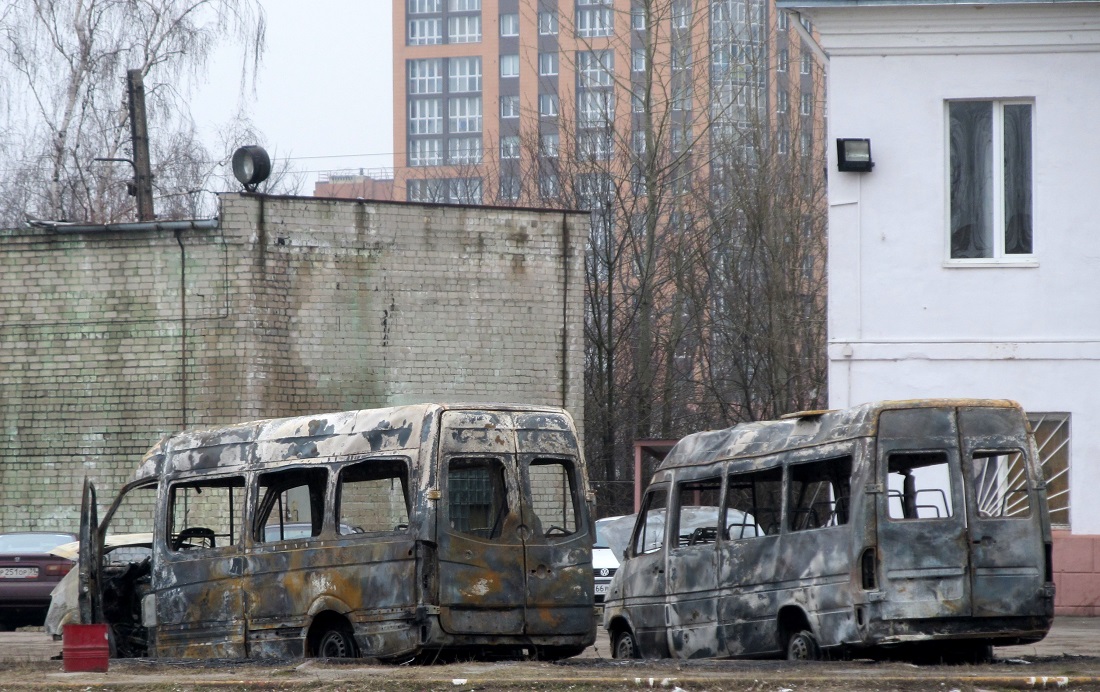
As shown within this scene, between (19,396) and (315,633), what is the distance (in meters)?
11.6

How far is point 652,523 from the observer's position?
13180 millimetres

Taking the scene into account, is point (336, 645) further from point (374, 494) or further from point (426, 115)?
point (426, 115)

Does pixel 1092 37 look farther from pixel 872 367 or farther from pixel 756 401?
pixel 756 401

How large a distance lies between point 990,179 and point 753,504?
21.6 ft

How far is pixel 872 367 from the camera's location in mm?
16672

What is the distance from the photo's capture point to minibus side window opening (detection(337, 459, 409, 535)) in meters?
11.5

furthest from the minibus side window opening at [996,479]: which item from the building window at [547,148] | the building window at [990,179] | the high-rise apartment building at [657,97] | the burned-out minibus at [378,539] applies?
the building window at [547,148]

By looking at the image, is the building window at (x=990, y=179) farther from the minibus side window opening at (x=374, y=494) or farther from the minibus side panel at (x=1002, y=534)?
the minibus side window opening at (x=374, y=494)

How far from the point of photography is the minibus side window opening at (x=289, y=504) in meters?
12.1

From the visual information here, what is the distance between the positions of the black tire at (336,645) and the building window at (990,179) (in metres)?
8.72

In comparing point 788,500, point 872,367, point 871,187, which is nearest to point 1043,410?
point 872,367

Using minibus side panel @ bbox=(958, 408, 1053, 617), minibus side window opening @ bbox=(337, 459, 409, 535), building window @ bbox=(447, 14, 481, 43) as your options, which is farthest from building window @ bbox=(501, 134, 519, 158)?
minibus side panel @ bbox=(958, 408, 1053, 617)

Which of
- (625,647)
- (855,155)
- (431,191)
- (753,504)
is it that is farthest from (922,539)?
(431,191)

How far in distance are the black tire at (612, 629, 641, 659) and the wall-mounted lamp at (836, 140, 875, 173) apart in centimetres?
627
